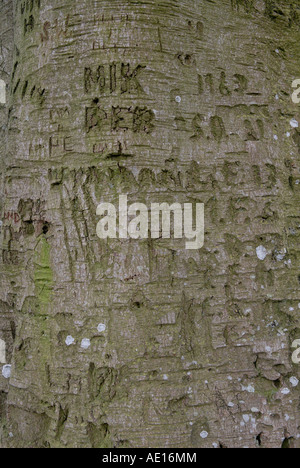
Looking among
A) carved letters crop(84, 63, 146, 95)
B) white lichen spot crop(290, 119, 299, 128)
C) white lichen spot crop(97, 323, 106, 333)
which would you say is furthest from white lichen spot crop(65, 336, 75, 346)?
white lichen spot crop(290, 119, 299, 128)

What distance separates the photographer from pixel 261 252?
7.49 ft

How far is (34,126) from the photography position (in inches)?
91.8

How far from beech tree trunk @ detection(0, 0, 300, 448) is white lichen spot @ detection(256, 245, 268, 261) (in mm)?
10

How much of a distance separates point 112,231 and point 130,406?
0.79m

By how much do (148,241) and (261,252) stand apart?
0.58m

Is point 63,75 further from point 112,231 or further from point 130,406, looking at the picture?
point 130,406

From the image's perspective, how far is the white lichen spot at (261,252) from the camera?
2277 mm

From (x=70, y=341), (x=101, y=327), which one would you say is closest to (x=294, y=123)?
(x=101, y=327)

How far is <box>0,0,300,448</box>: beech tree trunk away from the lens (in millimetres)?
2086

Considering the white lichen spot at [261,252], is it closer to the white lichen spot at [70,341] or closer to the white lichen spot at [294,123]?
the white lichen spot at [294,123]

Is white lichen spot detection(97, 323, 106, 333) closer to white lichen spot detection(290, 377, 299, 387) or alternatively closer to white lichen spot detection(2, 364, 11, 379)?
white lichen spot detection(2, 364, 11, 379)
